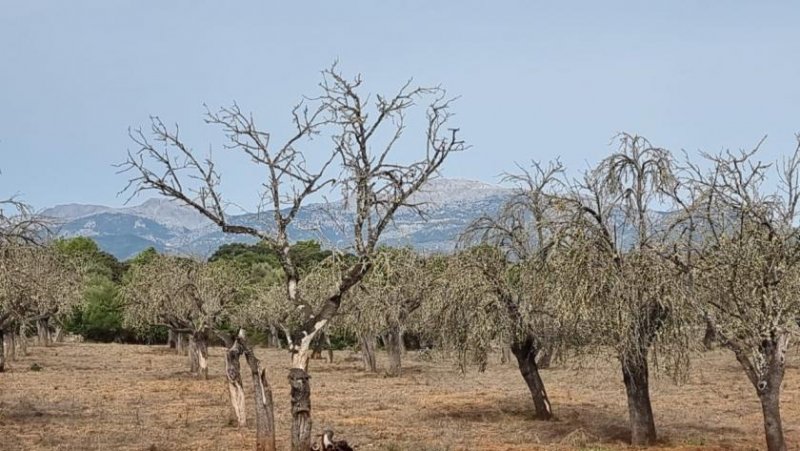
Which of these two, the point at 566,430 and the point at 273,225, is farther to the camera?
the point at 566,430

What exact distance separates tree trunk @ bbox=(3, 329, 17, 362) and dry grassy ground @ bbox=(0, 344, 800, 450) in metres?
5.63

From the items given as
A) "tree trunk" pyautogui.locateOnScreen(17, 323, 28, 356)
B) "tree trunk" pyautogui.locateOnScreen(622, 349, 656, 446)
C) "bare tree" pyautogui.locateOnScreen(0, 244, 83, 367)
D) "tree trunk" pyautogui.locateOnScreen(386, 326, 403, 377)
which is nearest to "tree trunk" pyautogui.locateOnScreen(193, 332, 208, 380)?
"bare tree" pyautogui.locateOnScreen(0, 244, 83, 367)

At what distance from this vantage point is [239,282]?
164ft

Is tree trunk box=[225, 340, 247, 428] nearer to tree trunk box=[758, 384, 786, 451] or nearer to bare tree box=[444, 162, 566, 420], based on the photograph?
bare tree box=[444, 162, 566, 420]

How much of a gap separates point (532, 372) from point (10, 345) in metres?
39.6

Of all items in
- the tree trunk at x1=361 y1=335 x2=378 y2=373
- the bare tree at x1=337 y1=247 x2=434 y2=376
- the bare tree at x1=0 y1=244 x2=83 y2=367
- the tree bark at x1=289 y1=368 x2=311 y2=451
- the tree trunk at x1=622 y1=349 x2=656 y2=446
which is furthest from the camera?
the tree trunk at x1=361 y1=335 x2=378 y2=373

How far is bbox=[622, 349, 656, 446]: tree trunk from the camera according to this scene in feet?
62.4

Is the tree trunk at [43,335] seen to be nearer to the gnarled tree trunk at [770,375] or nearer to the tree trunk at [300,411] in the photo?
the tree trunk at [300,411]

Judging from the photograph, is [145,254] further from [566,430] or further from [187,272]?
[566,430]

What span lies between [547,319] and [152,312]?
25.7m

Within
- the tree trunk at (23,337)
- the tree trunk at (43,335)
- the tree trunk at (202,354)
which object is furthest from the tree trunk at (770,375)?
the tree trunk at (43,335)

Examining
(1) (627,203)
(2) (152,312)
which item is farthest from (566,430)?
(2) (152,312)

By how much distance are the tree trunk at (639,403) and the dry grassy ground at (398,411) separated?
0.55 meters

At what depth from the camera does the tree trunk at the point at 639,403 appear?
1903cm
